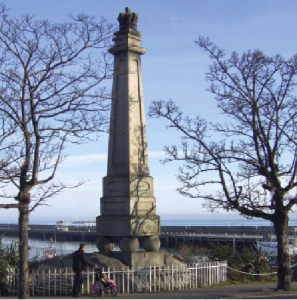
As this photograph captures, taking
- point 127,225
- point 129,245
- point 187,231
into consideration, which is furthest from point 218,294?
point 187,231

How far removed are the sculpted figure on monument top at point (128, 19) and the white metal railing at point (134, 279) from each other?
8149mm

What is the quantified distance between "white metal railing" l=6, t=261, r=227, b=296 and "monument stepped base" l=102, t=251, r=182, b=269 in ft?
1.41

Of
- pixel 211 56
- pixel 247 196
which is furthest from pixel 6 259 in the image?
pixel 211 56

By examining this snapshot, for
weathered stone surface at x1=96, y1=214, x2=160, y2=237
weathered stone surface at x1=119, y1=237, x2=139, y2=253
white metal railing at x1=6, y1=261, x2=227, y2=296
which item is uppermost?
weathered stone surface at x1=96, y1=214, x2=160, y2=237

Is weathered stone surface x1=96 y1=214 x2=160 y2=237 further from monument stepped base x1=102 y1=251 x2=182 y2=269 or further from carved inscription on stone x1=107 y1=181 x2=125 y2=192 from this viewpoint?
carved inscription on stone x1=107 y1=181 x2=125 y2=192

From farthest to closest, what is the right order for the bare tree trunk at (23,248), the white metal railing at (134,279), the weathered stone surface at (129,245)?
1. the weathered stone surface at (129,245)
2. the white metal railing at (134,279)
3. the bare tree trunk at (23,248)

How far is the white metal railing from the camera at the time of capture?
39.7ft

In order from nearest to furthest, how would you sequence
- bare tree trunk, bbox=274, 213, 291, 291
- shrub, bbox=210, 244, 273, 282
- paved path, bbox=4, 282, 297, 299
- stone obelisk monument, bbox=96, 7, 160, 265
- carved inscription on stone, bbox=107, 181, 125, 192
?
paved path, bbox=4, 282, 297, 299
bare tree trunk, bbox=274, 213, 291, 291
stone obelisk monument, bbox=96, 7, 160, 265
carved inscription on stone, bbox=107, 181, 125, 192
shrub, bbox=210, 244, 273, 282

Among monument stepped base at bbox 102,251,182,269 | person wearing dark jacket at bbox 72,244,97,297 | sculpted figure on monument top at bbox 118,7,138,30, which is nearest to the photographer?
person wearing dark jacket at bbox 72,244,97,297

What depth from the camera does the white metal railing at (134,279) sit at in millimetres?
12109

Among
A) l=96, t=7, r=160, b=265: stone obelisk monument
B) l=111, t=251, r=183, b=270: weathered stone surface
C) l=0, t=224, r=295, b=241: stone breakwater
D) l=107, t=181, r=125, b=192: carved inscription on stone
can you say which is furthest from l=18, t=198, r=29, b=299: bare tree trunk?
l=0, t=224, r=295, b=241: stone breakwater

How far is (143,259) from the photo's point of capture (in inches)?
565

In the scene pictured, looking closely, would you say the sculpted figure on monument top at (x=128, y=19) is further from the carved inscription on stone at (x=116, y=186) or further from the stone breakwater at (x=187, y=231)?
the stone breakwater at (x=187, y=231)

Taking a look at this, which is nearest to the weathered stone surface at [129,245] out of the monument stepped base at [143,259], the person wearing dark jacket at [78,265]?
the monument stepped base at [143,259]
